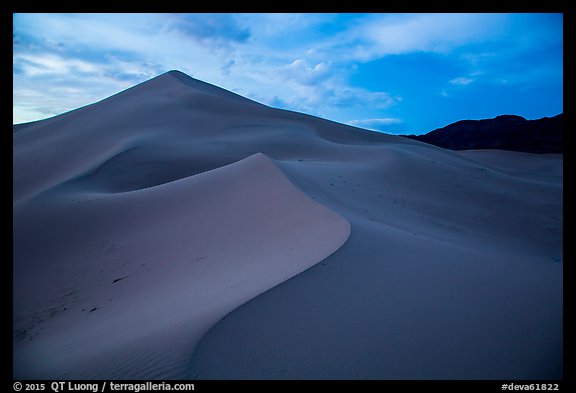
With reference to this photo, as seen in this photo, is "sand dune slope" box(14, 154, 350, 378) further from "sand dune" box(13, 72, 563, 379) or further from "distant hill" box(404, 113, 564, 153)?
"distant hill" box(404, 113, 564, 153)

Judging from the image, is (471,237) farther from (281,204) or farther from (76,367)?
(76,367)

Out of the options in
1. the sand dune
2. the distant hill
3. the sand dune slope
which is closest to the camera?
the sand dune

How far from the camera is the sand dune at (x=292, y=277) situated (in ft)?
9.20

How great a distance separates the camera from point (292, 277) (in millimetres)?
3656

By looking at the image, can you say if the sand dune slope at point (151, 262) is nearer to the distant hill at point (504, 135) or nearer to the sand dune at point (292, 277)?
the sand dune at point (292, 277)

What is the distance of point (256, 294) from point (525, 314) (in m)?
2.30

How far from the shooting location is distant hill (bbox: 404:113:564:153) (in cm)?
3972

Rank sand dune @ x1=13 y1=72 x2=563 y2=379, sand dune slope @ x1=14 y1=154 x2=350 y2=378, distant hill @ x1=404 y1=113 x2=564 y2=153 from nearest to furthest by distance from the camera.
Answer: sand dune @ x1=13 y1=72 x2=563 y2=379, sand dune slope @ x1=14 y1=154 x2=350 y2=378, distant hill @ x1=404 y1=113 x2=564 y2=153

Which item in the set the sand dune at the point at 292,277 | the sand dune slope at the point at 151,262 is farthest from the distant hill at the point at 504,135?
the sand dune slope at the point at 151,262

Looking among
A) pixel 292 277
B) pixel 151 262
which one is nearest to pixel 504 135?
pixel 151 262

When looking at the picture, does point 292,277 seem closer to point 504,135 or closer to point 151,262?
point 151,262

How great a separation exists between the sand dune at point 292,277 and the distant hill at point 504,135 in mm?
31520

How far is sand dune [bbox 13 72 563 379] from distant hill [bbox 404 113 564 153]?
31520 mm

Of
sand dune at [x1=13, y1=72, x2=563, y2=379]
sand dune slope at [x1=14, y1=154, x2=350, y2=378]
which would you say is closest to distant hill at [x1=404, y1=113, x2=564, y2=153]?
sand dune at [x1=13, y1=72, x2=563, y2=379]
